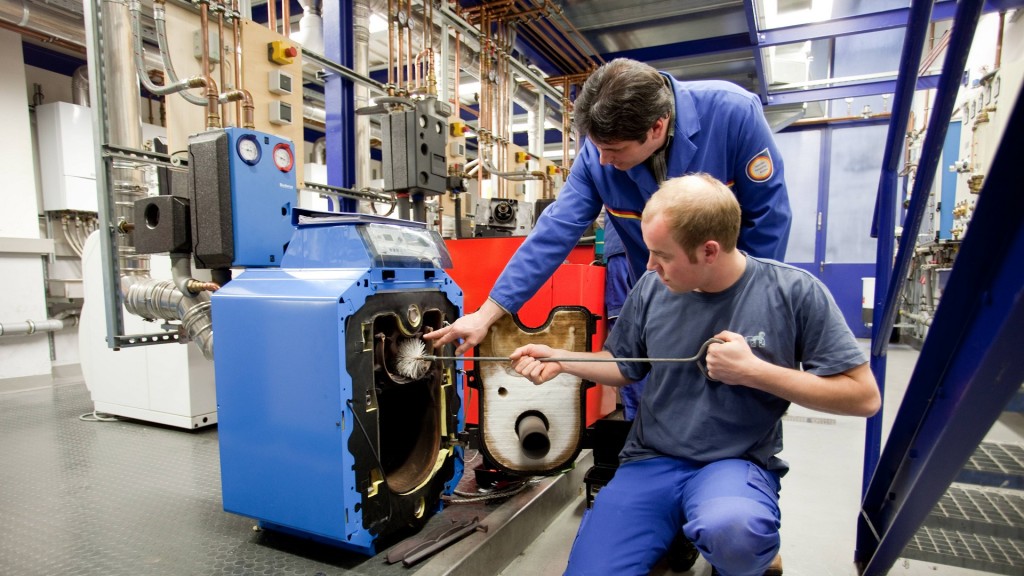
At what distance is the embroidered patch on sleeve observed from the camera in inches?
54.6

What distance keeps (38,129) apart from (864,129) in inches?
317

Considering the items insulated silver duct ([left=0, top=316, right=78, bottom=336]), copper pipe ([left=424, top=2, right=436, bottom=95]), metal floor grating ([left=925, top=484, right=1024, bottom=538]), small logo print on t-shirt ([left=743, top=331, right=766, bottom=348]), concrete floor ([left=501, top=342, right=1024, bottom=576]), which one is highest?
copper pipe ([left=424, top=2, right=436, bottom=95])

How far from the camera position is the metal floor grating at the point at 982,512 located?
4.12ft

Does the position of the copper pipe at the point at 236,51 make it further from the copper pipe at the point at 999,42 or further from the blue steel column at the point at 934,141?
the copper pipe at the point at 999,42

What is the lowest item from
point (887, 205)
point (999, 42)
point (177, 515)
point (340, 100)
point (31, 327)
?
point (177, 515)

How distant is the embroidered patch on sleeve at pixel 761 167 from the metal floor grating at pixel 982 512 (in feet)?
2.88

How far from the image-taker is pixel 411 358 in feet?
4.40

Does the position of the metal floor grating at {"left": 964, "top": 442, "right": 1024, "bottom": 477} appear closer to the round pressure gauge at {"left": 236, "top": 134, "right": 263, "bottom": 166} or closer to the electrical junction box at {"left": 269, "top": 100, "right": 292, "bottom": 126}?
the round pressure gauge at {"left": 236, "top": 134, "right": 263, "bottom": 166}

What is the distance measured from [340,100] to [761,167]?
92.3 inches

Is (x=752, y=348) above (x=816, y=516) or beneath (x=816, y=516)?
above

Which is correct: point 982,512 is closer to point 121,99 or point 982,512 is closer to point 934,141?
point 934,141

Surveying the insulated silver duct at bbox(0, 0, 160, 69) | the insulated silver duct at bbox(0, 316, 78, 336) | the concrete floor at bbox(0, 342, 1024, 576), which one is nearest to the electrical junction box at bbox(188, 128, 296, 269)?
the concrete floor at bbox(0, 342, 1024, 576)

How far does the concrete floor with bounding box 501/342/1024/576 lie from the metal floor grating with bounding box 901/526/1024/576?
126 millimetres

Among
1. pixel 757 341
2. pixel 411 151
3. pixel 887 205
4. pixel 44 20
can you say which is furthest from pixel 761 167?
pixel 44 20
